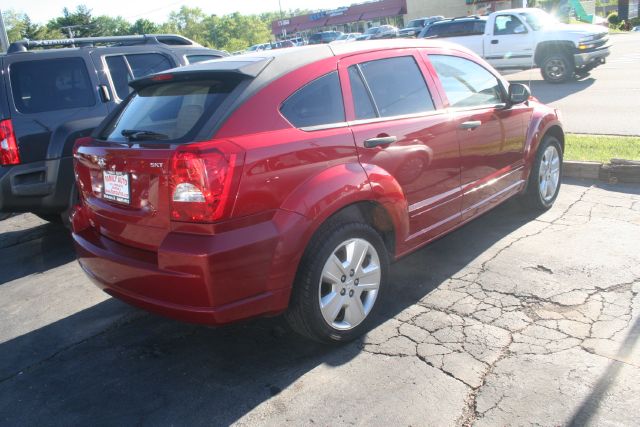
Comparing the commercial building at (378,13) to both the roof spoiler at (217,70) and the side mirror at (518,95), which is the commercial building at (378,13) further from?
the roof spoiler at (217,70)

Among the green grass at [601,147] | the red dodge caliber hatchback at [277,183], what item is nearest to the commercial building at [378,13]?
the green grass at [601,147]

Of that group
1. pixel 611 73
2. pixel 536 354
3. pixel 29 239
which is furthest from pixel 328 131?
pixel 611 73

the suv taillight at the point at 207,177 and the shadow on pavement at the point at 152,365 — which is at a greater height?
the suv taillight at the point at 207,177

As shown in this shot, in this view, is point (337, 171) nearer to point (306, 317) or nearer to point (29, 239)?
point (306, 317)

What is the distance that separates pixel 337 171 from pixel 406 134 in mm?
730

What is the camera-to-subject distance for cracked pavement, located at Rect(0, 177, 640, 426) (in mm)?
2791

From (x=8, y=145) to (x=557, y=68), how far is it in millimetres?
13674

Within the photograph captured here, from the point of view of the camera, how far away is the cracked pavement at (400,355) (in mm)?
2791

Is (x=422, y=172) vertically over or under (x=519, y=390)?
over

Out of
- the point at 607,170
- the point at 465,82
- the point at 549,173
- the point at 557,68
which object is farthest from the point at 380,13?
the point at 465,82

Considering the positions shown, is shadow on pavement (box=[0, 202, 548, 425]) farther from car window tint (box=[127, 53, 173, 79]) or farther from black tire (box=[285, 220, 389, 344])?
car window tint (box=[127, 53, 173, 79])

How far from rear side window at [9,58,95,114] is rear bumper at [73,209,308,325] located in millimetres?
3000

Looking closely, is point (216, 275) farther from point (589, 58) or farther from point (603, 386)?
point (589, 58)

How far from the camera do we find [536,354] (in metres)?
3.12
